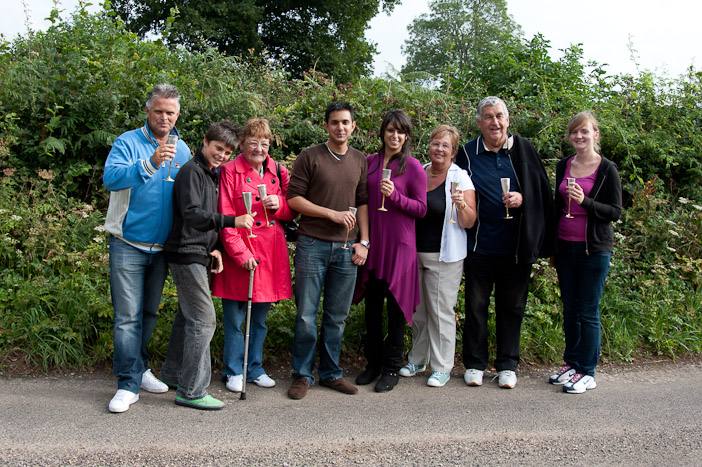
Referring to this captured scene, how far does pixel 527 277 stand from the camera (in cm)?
512

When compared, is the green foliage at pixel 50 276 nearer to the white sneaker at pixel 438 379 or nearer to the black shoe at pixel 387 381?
the black shoe at pixel 387 381

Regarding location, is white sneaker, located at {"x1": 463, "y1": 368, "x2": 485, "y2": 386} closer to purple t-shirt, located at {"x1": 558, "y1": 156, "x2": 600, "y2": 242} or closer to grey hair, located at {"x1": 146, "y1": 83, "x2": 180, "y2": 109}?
purple t-shirt, located at {"x1": 558, "y1": 156, "x2": 600, "y2": 242}

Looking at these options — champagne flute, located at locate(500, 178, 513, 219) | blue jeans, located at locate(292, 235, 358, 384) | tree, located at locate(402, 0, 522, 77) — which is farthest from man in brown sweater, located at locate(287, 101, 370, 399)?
tree, located at locate(402, 0, 522, 77)

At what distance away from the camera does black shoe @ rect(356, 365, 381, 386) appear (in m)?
5.05

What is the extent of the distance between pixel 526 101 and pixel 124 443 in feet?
25.3

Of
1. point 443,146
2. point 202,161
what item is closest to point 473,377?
point 443,146

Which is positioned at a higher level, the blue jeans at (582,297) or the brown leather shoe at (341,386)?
the blue jeans at (582,297)

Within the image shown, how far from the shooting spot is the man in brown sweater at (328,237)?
4723 mm

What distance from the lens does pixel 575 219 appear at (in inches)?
198

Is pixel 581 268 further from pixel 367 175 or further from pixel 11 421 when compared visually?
pixel 11 421

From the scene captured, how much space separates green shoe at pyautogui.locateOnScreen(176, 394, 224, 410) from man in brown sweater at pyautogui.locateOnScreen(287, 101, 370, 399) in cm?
61

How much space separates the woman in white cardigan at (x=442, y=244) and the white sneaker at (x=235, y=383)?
5.32ft

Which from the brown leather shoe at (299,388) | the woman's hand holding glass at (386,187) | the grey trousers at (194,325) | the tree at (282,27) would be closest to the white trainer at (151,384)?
the grey trousers at (194,325)

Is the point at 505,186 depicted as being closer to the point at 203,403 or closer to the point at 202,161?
the point at 202,161
